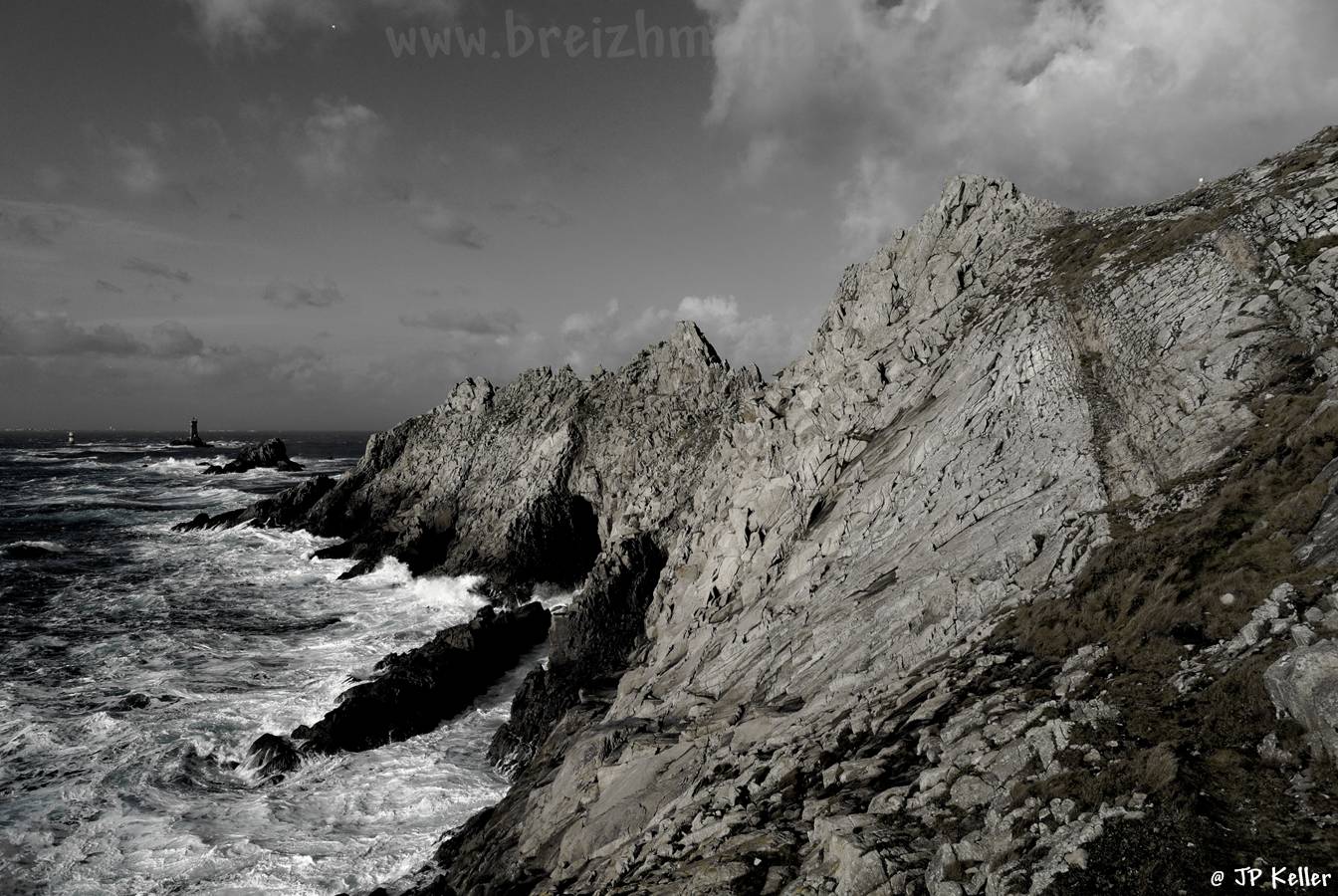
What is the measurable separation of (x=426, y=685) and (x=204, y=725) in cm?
941

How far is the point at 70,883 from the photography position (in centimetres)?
2052

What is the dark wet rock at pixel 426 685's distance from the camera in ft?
96.0

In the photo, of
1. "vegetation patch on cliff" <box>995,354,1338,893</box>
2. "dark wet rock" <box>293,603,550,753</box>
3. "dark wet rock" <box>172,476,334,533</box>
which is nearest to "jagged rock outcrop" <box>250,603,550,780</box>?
"dark wet rock" <box>293,603,550,753</box>

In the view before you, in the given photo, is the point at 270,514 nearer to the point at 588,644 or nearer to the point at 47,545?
the point at 47,545

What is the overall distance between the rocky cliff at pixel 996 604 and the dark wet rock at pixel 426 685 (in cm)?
500

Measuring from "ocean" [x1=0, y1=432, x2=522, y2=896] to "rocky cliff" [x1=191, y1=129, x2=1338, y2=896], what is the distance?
153 inches

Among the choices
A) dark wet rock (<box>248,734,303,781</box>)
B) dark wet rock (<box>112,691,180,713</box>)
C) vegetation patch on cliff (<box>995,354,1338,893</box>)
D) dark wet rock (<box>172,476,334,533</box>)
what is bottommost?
dark wet rock (<box>248,734,303,781</box>)

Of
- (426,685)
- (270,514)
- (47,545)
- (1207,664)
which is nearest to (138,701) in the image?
(426,685)

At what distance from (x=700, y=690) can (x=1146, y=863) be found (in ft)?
47.3

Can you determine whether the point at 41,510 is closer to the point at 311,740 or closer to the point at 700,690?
the point at 311,740

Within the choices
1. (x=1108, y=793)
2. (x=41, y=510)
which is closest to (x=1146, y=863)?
(x=1108, y=793)

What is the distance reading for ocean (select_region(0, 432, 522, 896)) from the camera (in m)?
21.8

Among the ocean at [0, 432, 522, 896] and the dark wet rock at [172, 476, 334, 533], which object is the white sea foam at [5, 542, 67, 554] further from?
the dark wet rock at [172, 476, 334, 533]

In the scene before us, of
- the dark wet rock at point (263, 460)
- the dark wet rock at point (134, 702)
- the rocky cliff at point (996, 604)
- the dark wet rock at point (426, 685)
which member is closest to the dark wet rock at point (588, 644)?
the rocky cliff at point (996, 604)
